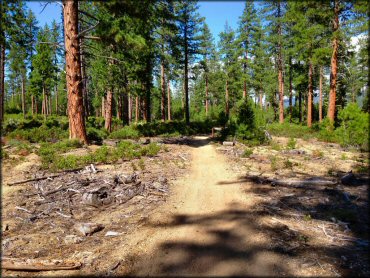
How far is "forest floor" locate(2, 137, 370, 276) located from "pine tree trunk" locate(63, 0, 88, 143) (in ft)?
8.80

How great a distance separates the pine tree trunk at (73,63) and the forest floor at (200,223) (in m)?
2.68

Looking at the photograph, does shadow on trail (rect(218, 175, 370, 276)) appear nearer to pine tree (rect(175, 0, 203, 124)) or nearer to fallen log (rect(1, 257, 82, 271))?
fallen log (rect(1, 257, 82, 271))

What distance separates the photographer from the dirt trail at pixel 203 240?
4.73 metres

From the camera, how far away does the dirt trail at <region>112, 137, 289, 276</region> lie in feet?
15.5

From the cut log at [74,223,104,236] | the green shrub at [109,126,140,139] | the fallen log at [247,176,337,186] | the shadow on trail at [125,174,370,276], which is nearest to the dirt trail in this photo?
the shadow on trail at [125,174,370,276]

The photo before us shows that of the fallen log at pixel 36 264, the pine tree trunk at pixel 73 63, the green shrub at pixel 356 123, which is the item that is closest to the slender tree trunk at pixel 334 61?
the green shrub at pixel 356 123

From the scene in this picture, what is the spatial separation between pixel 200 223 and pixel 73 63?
981cm

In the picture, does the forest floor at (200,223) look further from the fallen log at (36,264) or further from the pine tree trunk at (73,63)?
the pine tree trunk at (73,63)

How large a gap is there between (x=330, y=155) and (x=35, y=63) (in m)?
33.7

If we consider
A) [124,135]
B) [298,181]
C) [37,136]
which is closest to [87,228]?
[298,181]

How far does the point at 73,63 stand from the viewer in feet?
38.8

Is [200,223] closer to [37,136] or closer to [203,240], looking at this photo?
[203,240]

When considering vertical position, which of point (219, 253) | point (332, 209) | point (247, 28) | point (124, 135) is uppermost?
point (247, 28)

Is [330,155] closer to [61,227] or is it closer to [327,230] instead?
[327,230]
